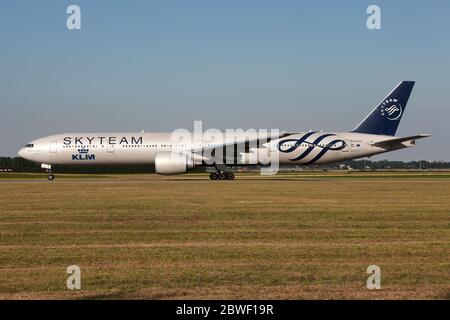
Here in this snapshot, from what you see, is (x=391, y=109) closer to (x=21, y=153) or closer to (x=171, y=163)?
(x=171, y=163)

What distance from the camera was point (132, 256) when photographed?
9.54 meters

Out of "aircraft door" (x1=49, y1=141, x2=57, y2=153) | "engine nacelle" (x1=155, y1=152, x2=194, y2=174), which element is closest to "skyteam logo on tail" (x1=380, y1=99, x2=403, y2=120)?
"engine nacelle" (x1=155, y1=152, x2=194, y2=174)

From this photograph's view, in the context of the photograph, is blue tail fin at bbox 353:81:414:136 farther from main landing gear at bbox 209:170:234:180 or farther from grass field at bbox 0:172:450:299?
grass field at bbox 0:172:450:299

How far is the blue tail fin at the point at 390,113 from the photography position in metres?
45.2

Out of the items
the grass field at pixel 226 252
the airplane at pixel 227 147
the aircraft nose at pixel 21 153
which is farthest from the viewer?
the aircraft nose at pixel 21 153

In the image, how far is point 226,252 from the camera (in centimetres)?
986

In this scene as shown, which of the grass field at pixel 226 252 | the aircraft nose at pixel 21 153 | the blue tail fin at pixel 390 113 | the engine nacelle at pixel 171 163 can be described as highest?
the blue tail fin at pixel 390 113

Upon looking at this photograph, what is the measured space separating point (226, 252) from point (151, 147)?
110 feet

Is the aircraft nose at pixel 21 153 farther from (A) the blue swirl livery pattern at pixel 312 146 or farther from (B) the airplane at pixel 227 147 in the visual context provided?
(A) the blue swirl livery pattern at pixel 312 146

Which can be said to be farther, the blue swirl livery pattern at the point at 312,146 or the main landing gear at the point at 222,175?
the blue swirl livery pattern at the point at 312,146

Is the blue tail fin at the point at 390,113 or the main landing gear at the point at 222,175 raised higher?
the blue tail fin at the point at 390,113

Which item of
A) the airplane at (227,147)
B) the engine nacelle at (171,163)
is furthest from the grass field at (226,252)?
the airplane at (227,147)

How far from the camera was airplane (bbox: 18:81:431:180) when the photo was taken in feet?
139
